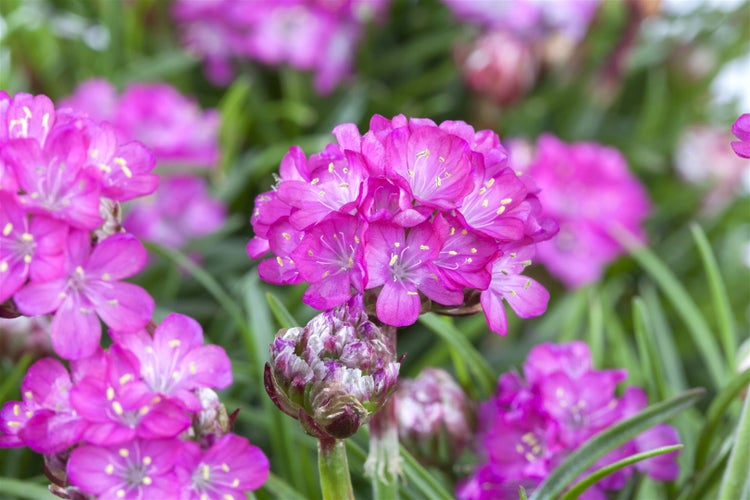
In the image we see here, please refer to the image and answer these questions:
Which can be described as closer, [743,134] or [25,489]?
[743,134]

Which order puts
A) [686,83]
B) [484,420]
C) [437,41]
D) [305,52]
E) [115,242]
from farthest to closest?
1. [686,83]
2. [437,41]
3. [305,52]
4. [484,420]
5. [115,242]

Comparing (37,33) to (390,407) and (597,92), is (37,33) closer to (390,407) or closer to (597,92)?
(597,92)

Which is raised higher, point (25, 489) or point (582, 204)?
point (582, 204)

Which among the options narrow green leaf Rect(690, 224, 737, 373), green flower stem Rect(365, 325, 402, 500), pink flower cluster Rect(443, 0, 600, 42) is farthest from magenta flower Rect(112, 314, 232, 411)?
pink flower cluster Rect(443, 0, 600, 42)

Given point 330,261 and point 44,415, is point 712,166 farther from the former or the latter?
point 44,415

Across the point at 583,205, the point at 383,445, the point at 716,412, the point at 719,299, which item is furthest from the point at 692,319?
the point at 383,445

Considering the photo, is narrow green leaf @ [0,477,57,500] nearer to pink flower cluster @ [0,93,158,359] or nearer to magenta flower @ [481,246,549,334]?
pink flower cluster @ [0,93,158,359]

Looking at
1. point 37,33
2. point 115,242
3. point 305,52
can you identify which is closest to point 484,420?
point 115,242
